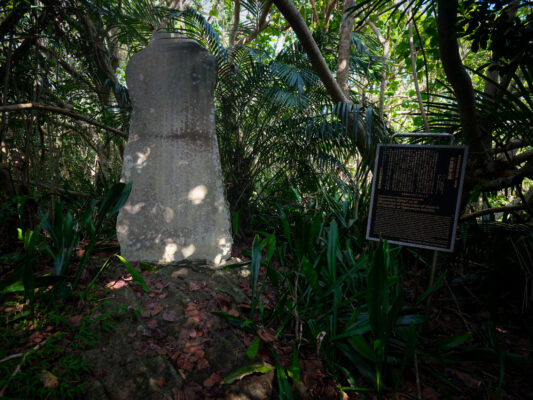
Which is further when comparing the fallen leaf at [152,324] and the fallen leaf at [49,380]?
the fallen leaf at [152,324]

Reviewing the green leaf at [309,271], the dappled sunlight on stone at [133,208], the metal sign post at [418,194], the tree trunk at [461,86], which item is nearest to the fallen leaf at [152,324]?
the green leaf at [309,271]

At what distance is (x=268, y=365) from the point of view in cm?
123

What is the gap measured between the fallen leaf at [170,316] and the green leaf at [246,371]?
1.57 feet

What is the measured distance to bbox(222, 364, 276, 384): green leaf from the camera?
1136 millimetres

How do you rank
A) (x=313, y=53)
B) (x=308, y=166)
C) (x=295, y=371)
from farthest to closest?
(x=308, y=166), (x=313, y=53), (x=295, y=371)

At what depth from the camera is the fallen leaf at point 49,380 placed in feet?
3.32

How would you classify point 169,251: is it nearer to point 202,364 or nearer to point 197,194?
point 197,194

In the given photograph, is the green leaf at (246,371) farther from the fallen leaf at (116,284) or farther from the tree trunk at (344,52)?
the tree trunk at (344,52)

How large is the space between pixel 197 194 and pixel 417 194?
1.43 m

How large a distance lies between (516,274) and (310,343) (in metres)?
1.57

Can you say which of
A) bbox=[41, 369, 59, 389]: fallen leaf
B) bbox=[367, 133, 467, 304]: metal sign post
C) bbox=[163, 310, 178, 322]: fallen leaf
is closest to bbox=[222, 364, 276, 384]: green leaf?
bbox=[163, 310, 178, 322]: fallen leaf

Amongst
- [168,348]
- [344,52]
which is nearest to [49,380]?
[168,348]

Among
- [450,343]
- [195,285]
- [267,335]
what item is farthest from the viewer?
[195,285]

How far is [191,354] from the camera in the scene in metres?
1.31
